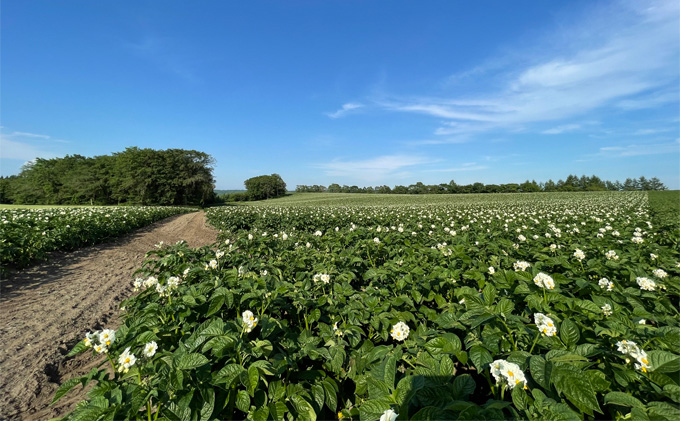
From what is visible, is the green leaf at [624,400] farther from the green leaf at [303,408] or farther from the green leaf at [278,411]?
the green leaf at [278,411]

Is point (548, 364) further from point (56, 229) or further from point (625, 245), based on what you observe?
point (56, 229)

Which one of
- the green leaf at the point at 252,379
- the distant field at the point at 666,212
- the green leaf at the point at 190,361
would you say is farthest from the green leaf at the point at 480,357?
the distant field at the point at 666,212

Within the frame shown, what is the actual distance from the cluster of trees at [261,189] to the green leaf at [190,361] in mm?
87056

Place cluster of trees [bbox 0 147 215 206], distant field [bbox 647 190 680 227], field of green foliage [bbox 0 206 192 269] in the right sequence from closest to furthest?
field of green foliage [bbox 0 206 192 269], distant field [bbox 647 190 680 227], cluster of trees [bbox 0 147 215 206]

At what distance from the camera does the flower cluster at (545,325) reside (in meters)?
1.81

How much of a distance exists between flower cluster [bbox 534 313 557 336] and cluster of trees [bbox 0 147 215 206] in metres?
61.2

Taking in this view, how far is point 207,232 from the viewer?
17312 millimetres

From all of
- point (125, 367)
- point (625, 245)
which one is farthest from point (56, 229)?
point (625, 245)

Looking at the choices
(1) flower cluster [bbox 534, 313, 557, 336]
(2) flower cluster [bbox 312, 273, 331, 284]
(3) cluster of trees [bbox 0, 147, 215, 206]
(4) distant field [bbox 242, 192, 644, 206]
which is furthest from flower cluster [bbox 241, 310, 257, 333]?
(3) cluster of trees [bbox 0, 147, 215, 206]

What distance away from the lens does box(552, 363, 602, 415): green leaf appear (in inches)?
50.0

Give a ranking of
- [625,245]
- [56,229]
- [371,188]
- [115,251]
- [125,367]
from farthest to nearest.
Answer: [371,188] → [115,251] → [56,229] → [625,245] → [125,367]

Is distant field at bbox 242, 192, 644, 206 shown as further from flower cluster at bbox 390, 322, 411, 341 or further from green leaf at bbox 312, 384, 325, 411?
green leaf at bbox 312, 384, 325, 411

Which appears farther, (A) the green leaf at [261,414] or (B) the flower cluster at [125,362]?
(B) the flower cluster at [125,362]

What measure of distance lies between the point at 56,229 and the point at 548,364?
47.8 ft
